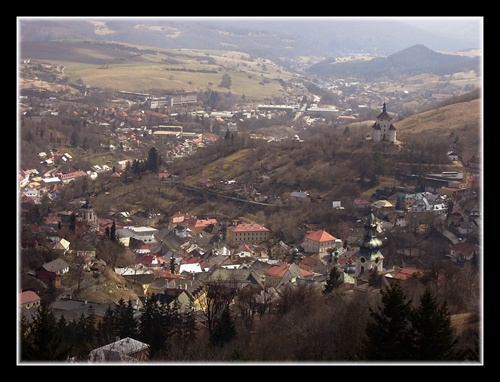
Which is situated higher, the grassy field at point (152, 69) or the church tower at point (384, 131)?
the grassy field at point (152, 69)

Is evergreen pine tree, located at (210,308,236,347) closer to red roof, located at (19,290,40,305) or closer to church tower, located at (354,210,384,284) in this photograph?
red roof, located at (19,290,40,305)

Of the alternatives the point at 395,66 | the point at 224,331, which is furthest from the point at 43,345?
the point at 395,66

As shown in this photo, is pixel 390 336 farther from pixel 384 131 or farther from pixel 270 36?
pixel 270 36

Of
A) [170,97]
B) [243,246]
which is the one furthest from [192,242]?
[170,97]

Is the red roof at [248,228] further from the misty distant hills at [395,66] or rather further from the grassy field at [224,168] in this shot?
the misty distant hills at [395,66]

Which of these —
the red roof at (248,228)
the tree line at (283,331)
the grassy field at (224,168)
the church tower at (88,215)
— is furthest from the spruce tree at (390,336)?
the grassy field at (224,168)

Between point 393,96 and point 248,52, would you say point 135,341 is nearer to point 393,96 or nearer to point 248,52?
point 393,96
